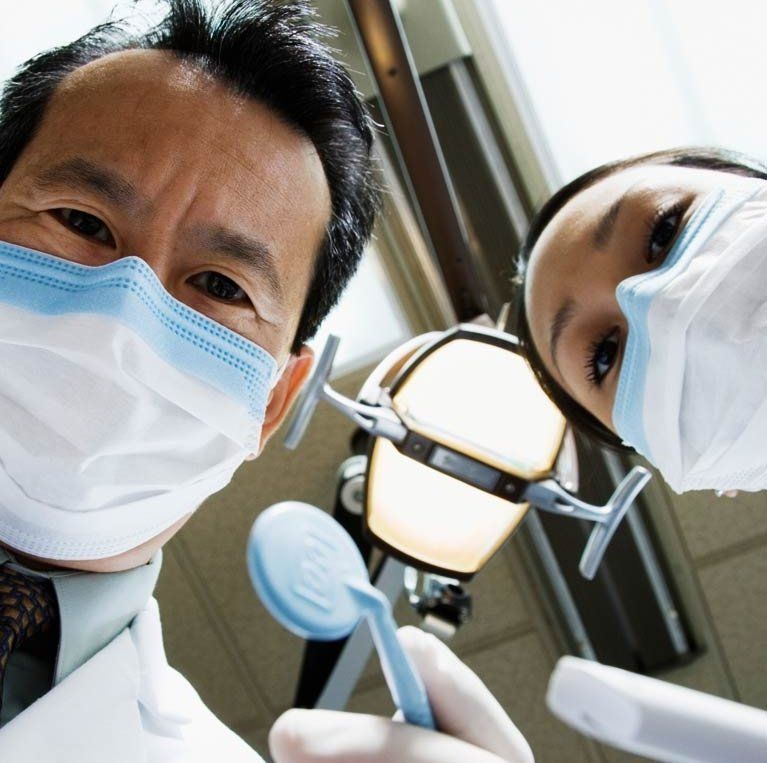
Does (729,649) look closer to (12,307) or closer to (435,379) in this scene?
(435,379)

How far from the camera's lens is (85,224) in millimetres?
1177

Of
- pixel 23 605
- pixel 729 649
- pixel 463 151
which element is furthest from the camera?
pixel 729 649

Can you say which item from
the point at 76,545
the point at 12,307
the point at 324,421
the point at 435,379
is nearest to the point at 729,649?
the point at 324,421

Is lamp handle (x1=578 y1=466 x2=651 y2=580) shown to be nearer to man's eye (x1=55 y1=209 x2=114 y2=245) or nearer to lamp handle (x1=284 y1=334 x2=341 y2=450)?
lamp handle (x1=284 y1=334 x2=341 y2=450)

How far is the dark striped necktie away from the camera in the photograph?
0.99 meters

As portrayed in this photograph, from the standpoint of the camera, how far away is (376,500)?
62.2 inches

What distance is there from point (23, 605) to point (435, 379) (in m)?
0.74

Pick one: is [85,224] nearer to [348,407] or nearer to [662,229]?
[348,407]

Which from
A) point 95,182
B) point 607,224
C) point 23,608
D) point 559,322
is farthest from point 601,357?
point 23,608

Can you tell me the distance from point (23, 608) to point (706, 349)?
90 cm

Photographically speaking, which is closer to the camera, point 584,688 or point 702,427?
point 584,688

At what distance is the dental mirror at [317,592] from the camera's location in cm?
112

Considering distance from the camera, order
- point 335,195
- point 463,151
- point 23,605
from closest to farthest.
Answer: point 23,605 → point 335,195 → point 463,151

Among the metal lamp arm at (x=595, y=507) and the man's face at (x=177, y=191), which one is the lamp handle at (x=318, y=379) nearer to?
the man's face at (x=177, y=191)
